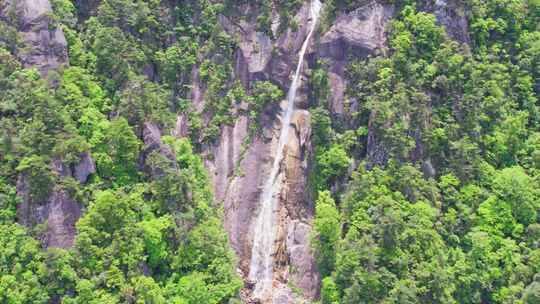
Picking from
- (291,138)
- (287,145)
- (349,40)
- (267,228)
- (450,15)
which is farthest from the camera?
(450,15)

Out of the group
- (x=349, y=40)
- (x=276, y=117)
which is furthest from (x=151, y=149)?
(x=349, y=40)

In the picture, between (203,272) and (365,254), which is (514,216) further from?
(203,272)

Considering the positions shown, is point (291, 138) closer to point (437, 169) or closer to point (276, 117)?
point (276, 117)

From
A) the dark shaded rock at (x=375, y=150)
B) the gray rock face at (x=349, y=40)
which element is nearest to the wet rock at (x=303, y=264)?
the dark shaded rock at (x=375, y=150)

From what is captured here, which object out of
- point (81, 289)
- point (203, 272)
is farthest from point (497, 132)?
point (81, 289)

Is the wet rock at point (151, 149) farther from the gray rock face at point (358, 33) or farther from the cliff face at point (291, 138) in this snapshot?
the gray rock face at point (358, 33)
